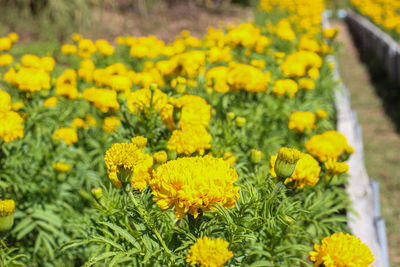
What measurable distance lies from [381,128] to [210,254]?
4.73m

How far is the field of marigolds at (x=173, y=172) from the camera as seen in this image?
96 cm

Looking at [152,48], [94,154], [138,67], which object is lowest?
[94,154]

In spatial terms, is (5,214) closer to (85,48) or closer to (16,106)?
(16,106)

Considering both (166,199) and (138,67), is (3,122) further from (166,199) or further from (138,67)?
(138,67)

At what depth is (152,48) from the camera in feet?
10.2

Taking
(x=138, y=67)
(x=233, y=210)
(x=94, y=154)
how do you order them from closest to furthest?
(x=233, y=210) → (x=94, y=154) → (x=138, y=67)

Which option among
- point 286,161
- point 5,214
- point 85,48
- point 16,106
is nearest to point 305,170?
point 286,161

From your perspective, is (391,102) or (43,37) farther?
(43,37)

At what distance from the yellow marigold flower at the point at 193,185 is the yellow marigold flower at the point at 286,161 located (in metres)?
0.16

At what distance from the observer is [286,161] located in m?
1.00

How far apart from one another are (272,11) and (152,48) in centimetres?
572

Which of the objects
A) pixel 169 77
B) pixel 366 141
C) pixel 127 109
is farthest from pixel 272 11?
pixel 127 109

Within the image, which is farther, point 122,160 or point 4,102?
point 4,102

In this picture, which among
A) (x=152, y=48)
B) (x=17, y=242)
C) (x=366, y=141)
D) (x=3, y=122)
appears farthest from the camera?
(x=366, y=141)
